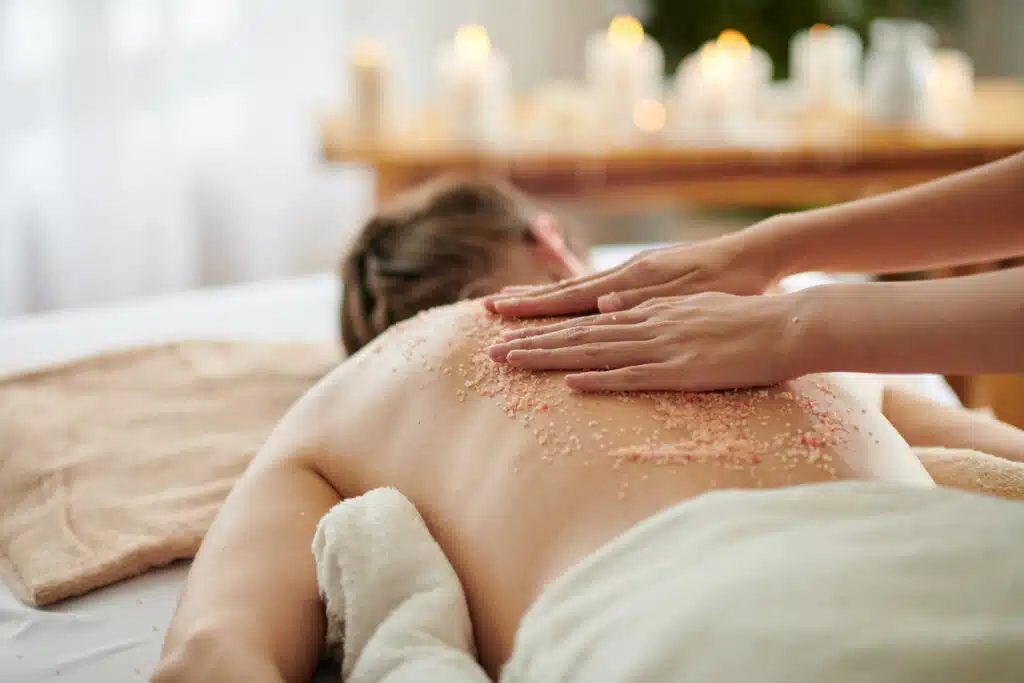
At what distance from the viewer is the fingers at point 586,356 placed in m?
1.06

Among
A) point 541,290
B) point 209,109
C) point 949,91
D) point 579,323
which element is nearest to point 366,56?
point 209,109

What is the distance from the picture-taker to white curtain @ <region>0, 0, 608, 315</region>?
10.4ft

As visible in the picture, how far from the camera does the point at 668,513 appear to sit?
85 cm

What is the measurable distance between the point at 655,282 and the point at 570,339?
172 millimetres

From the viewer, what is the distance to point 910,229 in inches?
48.8

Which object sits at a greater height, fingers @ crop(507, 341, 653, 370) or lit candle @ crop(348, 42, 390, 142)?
lit candle @ crop(348, 42, 390, 142)

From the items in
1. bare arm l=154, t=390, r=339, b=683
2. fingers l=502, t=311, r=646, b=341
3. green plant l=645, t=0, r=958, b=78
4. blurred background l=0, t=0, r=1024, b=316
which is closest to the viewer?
bare arm l=154, t=390, r=339, b=683

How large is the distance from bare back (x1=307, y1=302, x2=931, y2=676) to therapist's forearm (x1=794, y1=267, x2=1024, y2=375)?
0.05 meters

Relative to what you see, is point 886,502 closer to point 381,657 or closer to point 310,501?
point 381,657

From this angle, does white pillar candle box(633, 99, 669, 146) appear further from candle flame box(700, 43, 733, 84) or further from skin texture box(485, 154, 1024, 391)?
skin texture box(485, 154, 1024, 391)

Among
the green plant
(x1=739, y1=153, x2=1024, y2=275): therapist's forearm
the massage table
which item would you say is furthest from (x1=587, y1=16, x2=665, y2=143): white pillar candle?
(x1=739, y1=153, x2=1024, y2=275): therapist's forearm

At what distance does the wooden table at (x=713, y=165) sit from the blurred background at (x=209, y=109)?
0.88 feet

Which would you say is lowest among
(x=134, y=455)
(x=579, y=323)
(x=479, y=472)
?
(x=134, y=455)

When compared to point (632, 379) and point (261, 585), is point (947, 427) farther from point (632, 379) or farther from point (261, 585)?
point (261, 585)
